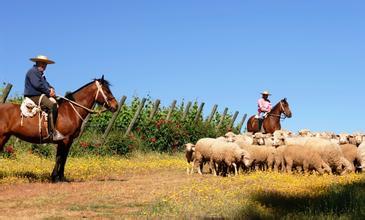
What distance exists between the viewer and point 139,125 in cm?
2734

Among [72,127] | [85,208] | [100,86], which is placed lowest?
[85,208]

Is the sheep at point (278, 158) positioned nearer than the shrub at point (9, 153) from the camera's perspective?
Yes

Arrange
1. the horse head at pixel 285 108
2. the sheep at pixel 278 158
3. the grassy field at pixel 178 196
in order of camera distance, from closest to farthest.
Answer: the grassy field at pixel 178 196 → the sheep at pixel 278 158 → the horse head at pixel 285 108

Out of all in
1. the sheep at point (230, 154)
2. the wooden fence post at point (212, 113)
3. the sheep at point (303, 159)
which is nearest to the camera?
the sheep at point (303, 159)

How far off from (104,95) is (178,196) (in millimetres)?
5491

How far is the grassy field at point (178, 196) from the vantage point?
9.69 metres

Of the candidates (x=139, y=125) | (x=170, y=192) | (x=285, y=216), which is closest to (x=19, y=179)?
(x=170, y=192)

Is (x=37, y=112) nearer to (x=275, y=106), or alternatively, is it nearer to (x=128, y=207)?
(x=128, y=207)

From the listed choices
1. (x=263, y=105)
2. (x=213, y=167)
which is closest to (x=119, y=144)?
(x=263, y=105)

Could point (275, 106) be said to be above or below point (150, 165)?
above

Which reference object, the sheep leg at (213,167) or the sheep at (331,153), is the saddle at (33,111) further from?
the sheep at (331,153)

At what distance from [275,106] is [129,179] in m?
9.35

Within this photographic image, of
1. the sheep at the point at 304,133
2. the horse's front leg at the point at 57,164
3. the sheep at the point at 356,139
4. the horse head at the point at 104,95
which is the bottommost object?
the horse's front leg at the point at 57,164

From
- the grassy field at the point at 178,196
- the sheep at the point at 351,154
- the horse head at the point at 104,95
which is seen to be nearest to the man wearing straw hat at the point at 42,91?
the horse head at the point at 104,95
